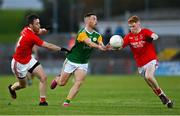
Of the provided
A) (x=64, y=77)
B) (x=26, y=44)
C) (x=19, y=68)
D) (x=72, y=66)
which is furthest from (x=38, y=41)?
(x=64, y=77)

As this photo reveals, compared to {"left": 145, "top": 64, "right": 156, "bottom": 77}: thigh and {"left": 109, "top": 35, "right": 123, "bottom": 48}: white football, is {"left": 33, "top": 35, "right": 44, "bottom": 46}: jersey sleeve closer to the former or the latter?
{"left": 109, "top": 35, "right": 123, "bottom": 48}: white football

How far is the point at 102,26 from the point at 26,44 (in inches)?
1688

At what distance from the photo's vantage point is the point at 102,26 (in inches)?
2494

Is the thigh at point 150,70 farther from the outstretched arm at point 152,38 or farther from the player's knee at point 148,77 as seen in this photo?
the outstretched arm at point 152,38

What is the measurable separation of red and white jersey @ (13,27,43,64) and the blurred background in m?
16.6

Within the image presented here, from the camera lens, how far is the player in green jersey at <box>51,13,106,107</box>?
20.0 m

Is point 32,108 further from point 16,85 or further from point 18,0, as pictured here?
point 18,0

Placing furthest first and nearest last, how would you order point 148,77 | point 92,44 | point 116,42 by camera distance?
point 148,77
point 116,42
point 92,44

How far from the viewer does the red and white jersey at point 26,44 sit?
20.3 metres

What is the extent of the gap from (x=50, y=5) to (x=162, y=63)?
34.9 m

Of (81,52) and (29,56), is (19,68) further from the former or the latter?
(81,52)

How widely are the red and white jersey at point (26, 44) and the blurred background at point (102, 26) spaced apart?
655 inches

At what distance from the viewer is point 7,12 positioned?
87125 mm

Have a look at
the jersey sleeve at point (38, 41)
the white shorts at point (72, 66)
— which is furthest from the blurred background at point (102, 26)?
the jersey sleeve at point (38, 41)
